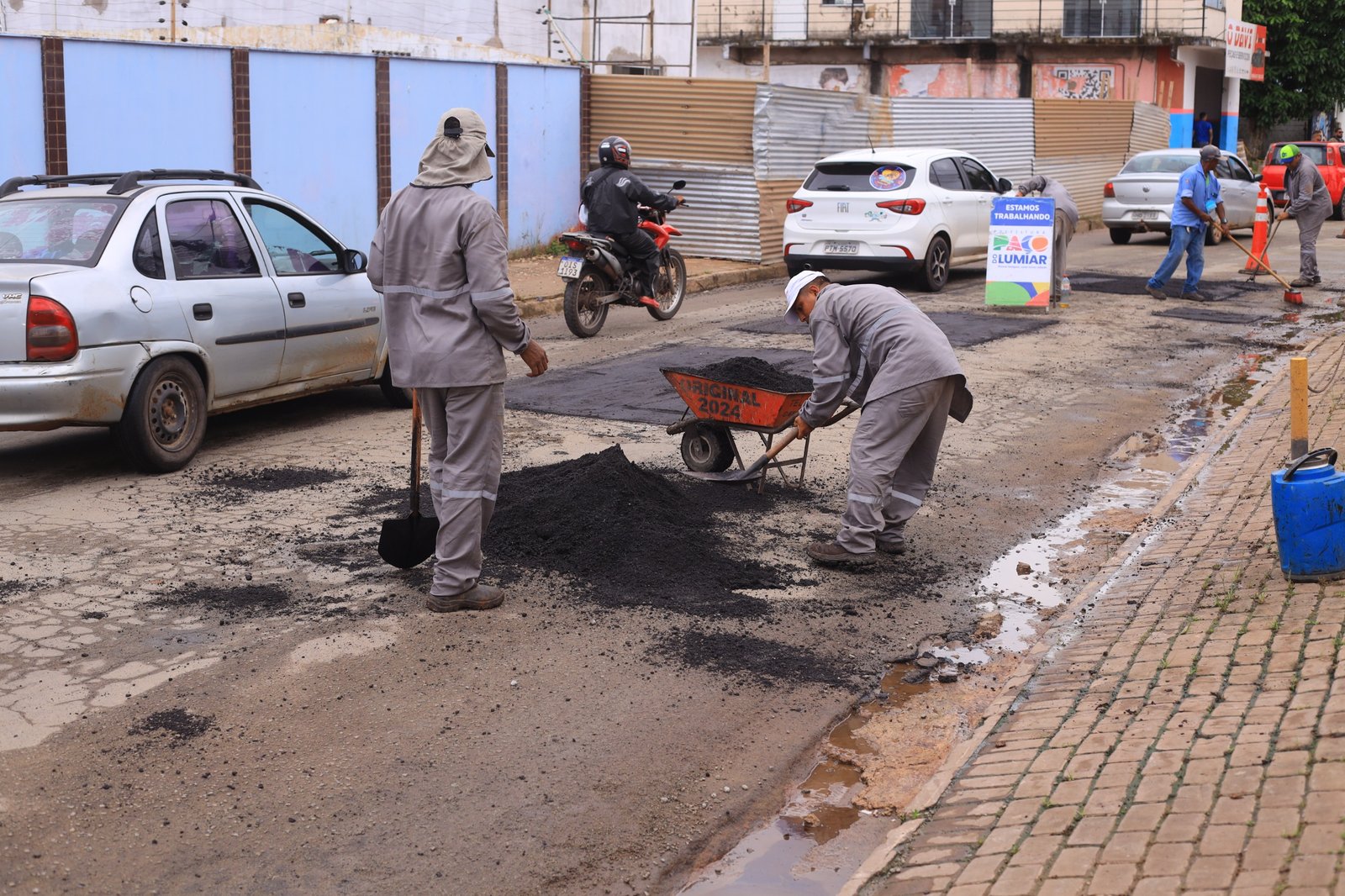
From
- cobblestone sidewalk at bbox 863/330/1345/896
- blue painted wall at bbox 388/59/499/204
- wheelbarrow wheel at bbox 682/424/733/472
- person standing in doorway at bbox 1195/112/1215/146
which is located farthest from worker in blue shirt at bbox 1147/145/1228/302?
person standing in doorway at bbox 1195/112/1215/146

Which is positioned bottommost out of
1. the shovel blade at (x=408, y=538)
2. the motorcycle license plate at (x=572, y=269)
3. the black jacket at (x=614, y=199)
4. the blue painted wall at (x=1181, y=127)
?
the shovel blade at (x=408, y=538)

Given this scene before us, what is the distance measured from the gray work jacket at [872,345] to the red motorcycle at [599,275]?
7.36 metres

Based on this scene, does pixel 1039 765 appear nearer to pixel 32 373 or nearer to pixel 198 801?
pixel 198 801

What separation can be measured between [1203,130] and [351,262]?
44159 millimetres

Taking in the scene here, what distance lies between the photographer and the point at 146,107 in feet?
50.0

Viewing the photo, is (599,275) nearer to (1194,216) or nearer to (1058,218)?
(1058,218)

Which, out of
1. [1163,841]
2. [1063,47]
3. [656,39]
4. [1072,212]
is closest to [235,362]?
[1163,841]

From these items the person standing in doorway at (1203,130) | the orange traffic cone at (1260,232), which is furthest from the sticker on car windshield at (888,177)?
the person standing in doorway at (1203,130)

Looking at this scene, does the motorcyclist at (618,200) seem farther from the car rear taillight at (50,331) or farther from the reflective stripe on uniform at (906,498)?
the reflective stripe on uniform at (906,498)

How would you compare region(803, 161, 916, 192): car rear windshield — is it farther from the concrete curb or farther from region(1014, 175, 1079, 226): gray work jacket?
the concrete curb

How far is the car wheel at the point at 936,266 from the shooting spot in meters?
18.4

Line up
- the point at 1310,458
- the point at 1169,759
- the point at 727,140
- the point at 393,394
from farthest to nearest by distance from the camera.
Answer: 1. the point at 727,140
2. the point at 393,394
3. the point at 1310,458
4. the point at 1169,759

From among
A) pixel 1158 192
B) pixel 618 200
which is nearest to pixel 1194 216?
pixel 618 200

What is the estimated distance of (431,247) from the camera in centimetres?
607
